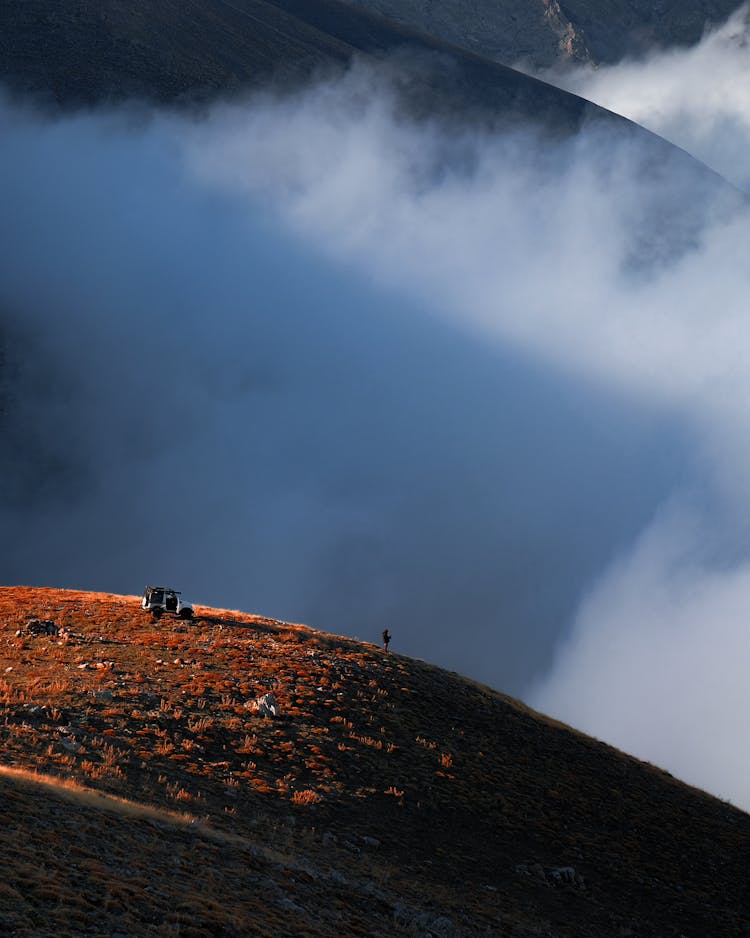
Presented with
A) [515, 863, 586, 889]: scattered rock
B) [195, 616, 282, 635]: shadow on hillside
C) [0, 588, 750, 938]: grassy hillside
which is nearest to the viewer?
[0, 588, 750, 938]: grassy hillside

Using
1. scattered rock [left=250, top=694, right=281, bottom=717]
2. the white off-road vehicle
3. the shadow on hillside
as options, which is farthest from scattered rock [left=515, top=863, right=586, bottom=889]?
the white off-road vehicle

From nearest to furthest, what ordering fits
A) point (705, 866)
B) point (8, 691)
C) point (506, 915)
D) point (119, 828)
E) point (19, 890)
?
point (19, 890) < point (119, 828) < point (506, 915) < point (8, 691) < point (705, 866)

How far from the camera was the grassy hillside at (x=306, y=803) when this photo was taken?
69.1ft

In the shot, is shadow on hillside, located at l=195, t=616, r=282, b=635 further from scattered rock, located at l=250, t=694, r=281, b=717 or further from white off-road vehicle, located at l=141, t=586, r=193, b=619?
scattered rock, located at l=250, t=694, r=281, b=717

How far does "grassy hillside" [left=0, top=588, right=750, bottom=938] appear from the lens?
21062mm

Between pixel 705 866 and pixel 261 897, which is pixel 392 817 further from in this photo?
pixel 705 866

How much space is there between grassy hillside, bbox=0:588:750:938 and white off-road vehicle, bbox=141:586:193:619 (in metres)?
0.87

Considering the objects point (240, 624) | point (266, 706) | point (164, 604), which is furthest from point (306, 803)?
point (164, 604)

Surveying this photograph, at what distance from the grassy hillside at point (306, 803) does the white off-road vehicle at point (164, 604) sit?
87 cm

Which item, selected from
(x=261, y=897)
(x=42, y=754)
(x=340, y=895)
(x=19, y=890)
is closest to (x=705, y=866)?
Answer: (x=340, y=895)

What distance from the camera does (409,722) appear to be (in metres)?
41.1

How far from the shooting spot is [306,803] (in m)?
30.9

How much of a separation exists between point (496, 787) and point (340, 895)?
14402 millimetres

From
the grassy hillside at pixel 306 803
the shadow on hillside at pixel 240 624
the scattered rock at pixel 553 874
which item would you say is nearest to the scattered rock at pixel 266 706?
the grassy hillside at pixel 306 803
